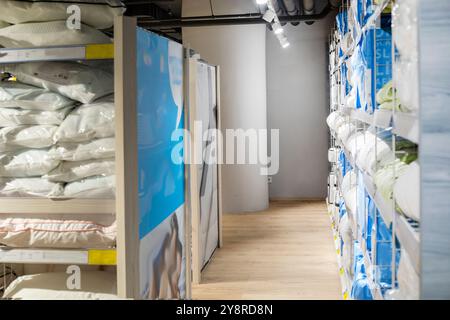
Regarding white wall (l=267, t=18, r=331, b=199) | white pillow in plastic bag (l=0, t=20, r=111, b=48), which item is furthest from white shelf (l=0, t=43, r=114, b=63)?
white wall (l=267, t=18, r=331, b=199)

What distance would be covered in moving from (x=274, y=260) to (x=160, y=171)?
300cm

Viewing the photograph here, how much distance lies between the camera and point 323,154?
9961 mm

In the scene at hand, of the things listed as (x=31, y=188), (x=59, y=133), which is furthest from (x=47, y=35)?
(x=31, y=188)

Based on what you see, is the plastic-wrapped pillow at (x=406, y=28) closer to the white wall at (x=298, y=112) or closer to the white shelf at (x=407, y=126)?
the white shelf at (x=407, y=126)

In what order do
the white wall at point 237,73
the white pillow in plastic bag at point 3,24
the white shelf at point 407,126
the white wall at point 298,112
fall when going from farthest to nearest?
the white wall at point 298,112, the white wall at point 237,73, the white pillow in plastic bag at point 3,24, the white shelf at point 407,126

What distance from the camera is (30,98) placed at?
9.57 feet

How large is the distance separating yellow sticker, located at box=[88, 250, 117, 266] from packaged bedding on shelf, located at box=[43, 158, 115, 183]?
15.7 inches

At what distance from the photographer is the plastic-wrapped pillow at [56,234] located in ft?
8.93

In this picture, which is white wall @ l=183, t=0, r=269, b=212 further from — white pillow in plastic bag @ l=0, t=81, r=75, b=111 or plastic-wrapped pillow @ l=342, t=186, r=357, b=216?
white pillow in plastic bag @ l=0, t=81, r=75, b=111

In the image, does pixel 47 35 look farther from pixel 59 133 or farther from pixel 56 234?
pixel 56 234

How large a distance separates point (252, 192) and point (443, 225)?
7.38 m

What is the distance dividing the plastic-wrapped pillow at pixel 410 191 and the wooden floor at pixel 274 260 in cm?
331

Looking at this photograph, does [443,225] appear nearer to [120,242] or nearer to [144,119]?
[120,242]

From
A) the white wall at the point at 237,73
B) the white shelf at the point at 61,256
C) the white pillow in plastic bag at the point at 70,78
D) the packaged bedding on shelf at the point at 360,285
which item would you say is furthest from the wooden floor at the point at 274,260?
the white pillow in plastic bag at the point at 70,78
